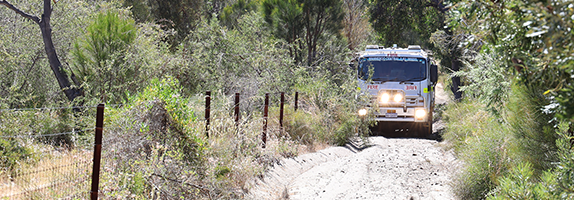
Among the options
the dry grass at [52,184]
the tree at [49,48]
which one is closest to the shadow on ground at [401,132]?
the tree at [49,48]

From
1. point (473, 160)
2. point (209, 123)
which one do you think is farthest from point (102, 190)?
point (473, 160)

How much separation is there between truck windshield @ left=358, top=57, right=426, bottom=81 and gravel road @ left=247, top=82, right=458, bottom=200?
3.39 metres

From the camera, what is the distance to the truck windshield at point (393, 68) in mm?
15492

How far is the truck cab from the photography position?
15422 millimetres

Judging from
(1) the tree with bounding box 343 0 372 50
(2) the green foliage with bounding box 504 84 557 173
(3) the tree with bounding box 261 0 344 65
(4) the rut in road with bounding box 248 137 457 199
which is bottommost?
(4) the rut in road with bounding box 248 137 457 199

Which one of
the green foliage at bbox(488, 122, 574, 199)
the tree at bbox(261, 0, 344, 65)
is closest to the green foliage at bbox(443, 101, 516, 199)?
the green foliage at bbox(488, 122, 574, 199)

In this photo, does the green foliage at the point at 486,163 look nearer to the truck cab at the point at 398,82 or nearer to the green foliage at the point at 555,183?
the green foliage at the point at 555,183

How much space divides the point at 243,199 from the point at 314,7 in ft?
48.9

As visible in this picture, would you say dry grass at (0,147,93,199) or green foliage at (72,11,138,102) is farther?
green foliage at (72,11,138,102)

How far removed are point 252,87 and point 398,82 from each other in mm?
4568

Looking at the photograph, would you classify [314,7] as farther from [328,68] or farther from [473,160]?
[473,160]

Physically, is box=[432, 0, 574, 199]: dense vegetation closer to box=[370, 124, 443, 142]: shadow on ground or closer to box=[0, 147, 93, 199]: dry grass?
box=[0, 147, 93, 199]: dry grass

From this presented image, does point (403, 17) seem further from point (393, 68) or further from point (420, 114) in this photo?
point (420, 114)

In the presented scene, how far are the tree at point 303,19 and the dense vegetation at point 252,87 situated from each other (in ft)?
0.18
